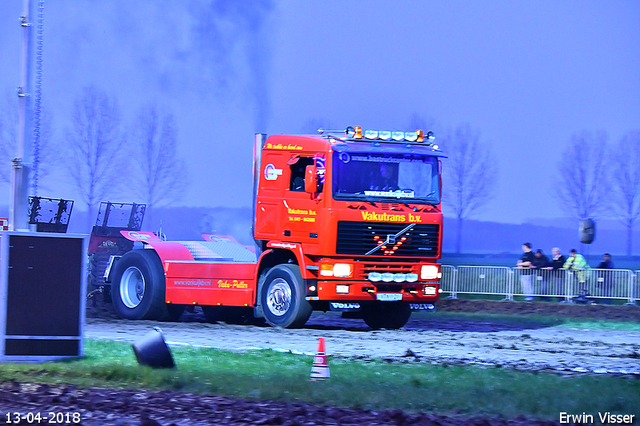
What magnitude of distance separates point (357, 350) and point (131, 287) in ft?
26.9

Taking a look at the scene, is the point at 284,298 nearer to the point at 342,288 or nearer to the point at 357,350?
the point at 342,288

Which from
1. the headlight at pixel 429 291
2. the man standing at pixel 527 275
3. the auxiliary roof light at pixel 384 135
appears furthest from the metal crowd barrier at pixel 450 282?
the auxiliary roof light at pixel 384 135

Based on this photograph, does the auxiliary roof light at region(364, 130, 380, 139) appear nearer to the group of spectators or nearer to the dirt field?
the dirt field

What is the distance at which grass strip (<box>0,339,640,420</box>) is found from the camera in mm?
8422

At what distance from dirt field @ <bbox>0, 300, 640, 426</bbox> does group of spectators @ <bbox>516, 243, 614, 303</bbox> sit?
1045 millimetres

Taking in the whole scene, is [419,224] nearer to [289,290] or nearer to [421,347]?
[289,290]

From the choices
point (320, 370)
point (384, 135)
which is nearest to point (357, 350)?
point (320, 370)

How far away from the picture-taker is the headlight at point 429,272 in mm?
17297

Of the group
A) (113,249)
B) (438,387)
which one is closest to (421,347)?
(438,387)

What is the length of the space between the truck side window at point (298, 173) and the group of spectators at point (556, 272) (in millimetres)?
9703

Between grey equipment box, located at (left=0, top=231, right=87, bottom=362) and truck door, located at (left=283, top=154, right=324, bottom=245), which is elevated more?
truck door, located at (left=283, top=154, right=324, bottom=245)

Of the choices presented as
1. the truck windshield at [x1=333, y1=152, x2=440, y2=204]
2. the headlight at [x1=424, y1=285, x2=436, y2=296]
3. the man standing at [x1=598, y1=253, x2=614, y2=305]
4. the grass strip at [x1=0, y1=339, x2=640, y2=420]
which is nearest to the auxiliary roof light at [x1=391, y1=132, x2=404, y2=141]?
the truck windshield at [x1=333, y1=152, x2=440, y2=204]

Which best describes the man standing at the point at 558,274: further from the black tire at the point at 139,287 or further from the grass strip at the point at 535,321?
the black tire at the point at 139,287

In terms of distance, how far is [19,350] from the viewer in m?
10.9
